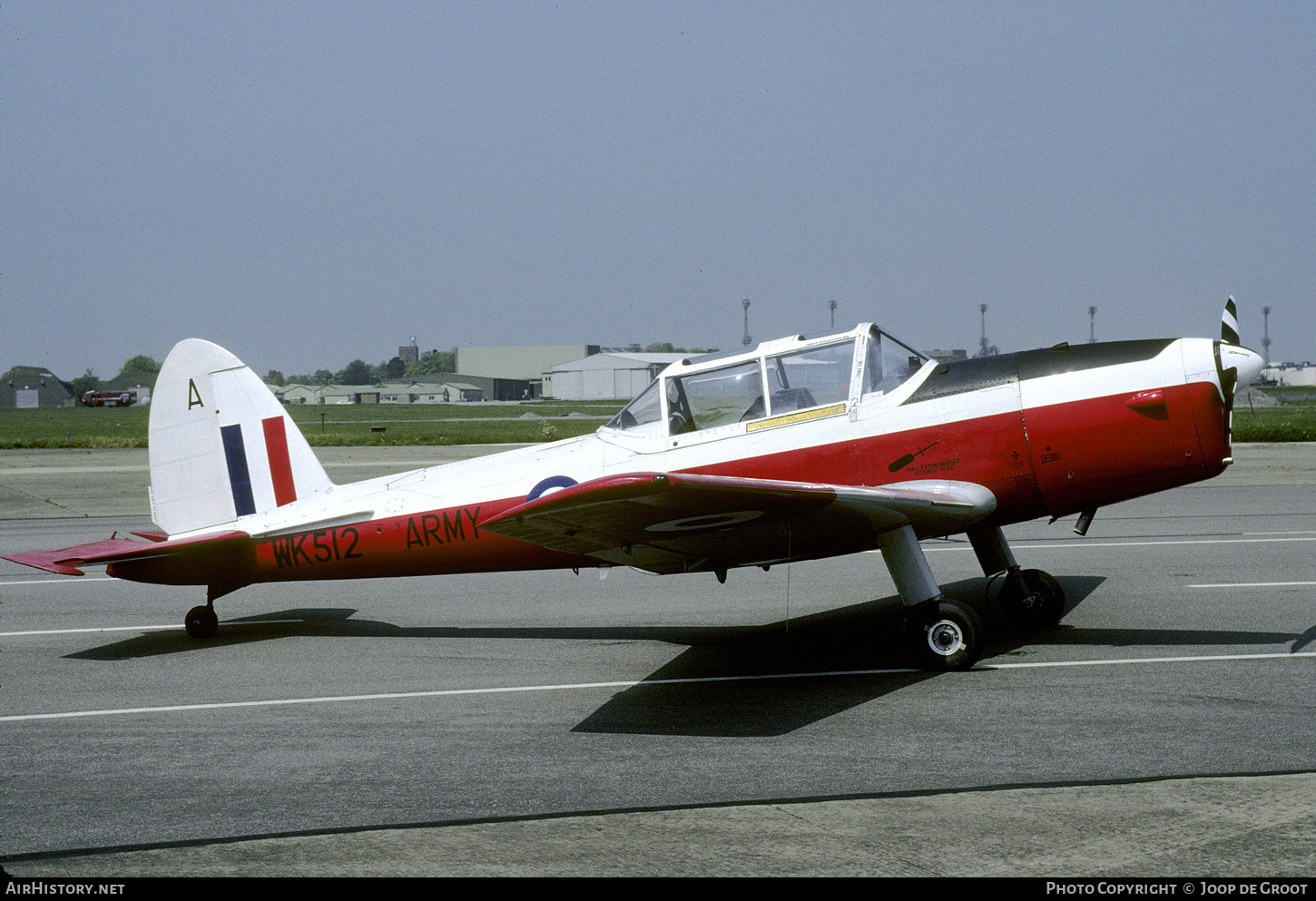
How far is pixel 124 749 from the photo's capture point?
19.4 feet

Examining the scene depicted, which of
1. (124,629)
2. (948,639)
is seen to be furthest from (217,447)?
(948,639)

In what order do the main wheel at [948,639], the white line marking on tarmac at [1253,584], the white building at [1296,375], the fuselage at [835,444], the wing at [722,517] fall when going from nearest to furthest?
1. the wing at [722,517]
2. the main wheel at [948,639]
3. the fuselage at [835,444]
4. the white line marking on tarmac at [1253,584]
5. the white building at [1296,375]

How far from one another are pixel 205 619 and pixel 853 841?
6.72m

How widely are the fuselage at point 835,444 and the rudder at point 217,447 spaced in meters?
0.29

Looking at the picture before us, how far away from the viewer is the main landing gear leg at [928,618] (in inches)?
279

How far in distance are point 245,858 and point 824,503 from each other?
12.3ft

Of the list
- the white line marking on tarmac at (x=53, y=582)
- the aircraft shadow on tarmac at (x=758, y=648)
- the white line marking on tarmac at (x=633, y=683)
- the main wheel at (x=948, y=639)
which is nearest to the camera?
the aircraft shadow on tarmac at (x=758, y=648)

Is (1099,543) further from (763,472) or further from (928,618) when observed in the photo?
(763,472)

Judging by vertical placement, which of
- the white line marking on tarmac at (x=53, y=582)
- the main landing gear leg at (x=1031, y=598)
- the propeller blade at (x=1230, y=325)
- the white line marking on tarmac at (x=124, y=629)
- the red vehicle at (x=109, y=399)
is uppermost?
the red vehicle at (x=109, y=399)

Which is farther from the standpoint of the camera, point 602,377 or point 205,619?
point 602,377

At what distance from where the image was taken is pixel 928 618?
716 cm

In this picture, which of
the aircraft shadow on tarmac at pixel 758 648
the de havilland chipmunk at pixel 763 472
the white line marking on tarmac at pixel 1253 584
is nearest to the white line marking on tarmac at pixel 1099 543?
→ the aircraft shadow on tarmac at pixel 758 648

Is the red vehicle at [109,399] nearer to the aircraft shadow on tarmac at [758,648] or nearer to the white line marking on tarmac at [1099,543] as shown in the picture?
the aircraft shadow on tarmac at [758,648]

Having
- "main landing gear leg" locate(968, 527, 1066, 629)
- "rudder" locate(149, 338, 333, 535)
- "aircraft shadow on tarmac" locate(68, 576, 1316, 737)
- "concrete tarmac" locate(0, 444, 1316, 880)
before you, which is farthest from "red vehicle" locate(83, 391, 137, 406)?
"concrete tarmac" locate(0, 444, 1316, 880)
